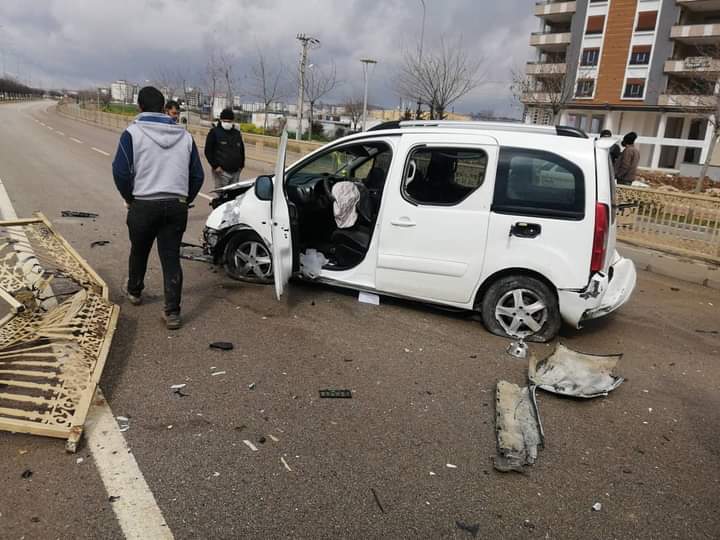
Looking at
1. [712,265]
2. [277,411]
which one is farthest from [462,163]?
[712,265]

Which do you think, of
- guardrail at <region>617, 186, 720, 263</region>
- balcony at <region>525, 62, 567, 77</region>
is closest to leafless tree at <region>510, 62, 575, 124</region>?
balcony at <region>525, 62, 567, 77</region>

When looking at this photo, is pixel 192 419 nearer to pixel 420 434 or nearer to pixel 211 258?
pixel 420 434

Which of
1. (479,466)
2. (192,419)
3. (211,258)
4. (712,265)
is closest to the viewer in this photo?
(479,466)

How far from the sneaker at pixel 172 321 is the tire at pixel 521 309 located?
8.88 ft

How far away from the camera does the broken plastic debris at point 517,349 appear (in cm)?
474

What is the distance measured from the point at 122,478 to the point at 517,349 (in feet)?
10.6

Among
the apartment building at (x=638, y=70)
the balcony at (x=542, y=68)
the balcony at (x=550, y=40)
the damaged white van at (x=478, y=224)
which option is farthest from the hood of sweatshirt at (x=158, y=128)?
the balcony at (x=550, y=40)

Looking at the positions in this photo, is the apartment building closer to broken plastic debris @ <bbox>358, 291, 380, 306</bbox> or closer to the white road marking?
broken plastic debris @ <bbox>358, 291, 380, 306</bbox>

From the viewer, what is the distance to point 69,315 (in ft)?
14.1

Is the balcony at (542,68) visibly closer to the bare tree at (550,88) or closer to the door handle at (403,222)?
the bare tree at (550,88)

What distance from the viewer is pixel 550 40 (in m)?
50.4

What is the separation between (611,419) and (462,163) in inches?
99.1

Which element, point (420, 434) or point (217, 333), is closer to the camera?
point (420, 434)

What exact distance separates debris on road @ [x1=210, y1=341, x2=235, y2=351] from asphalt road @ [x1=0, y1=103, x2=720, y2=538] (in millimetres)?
60
